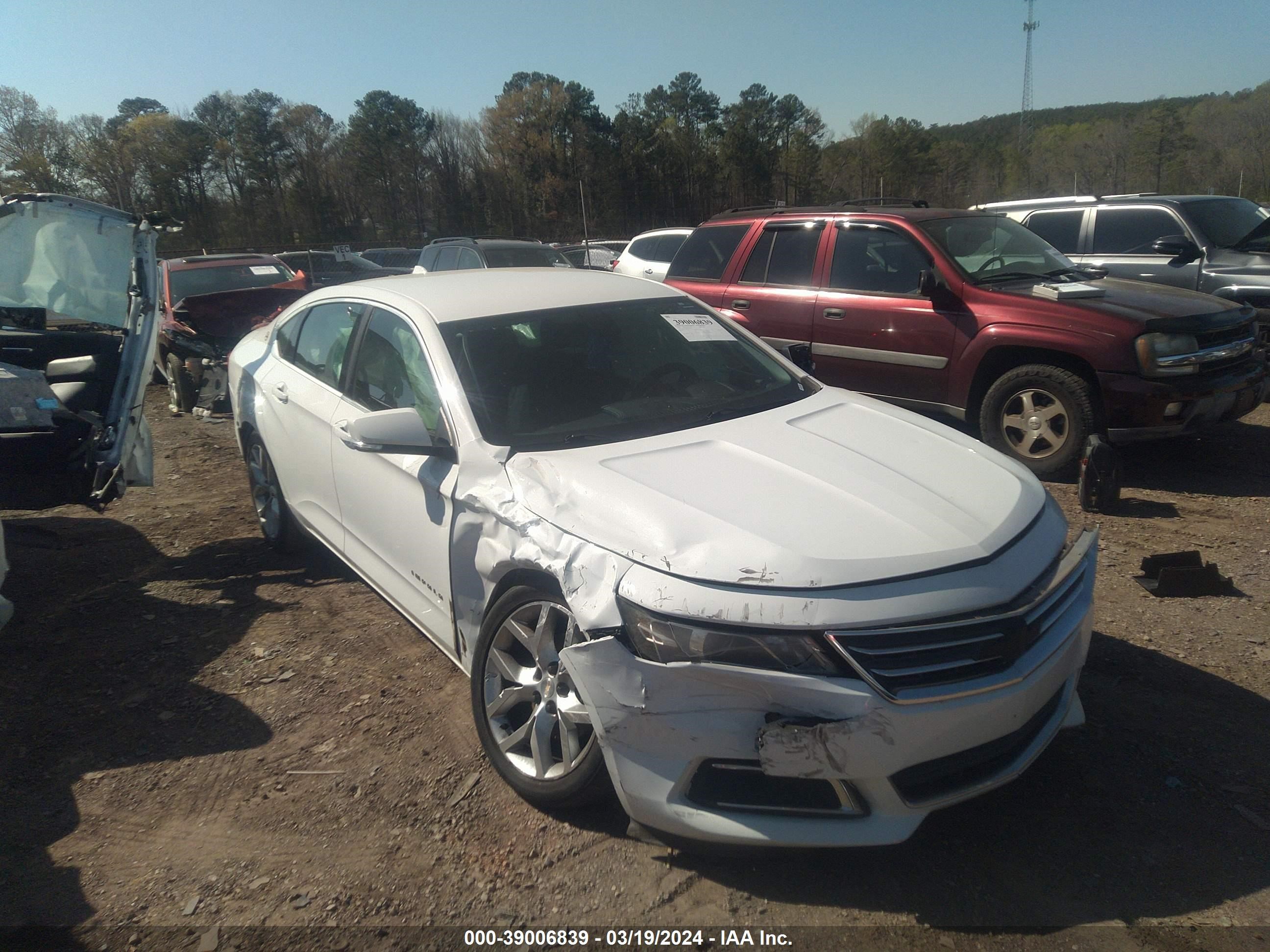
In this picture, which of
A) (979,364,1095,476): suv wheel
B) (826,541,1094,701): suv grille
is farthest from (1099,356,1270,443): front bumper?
(826,541,1094,701): suv grille

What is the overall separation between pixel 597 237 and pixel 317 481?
40.5 meters

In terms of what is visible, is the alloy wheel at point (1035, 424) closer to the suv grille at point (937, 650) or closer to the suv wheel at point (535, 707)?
the suv grille at point (937, 650)

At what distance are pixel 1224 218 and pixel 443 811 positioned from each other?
9399mm

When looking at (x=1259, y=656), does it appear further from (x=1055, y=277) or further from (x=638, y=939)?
(x=1055, y=277)

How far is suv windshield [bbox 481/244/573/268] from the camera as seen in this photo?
12171 mm

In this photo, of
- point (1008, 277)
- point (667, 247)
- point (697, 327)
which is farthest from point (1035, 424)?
point (667, 247)

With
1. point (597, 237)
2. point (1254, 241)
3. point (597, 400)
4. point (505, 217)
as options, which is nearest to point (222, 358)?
point (597, 400)

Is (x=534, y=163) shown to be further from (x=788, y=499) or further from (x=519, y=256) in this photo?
(x=788, y=499)

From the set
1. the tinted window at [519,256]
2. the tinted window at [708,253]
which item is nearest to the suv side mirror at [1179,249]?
the tinted window at [708,253]

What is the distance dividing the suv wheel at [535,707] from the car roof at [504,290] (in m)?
1.37

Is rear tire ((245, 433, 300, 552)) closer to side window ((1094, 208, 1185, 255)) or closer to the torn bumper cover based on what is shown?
the torn bumper cover

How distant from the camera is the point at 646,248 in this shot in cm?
1399

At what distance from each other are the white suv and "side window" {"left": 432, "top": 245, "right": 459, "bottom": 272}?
2395 mm

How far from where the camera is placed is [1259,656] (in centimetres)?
353
